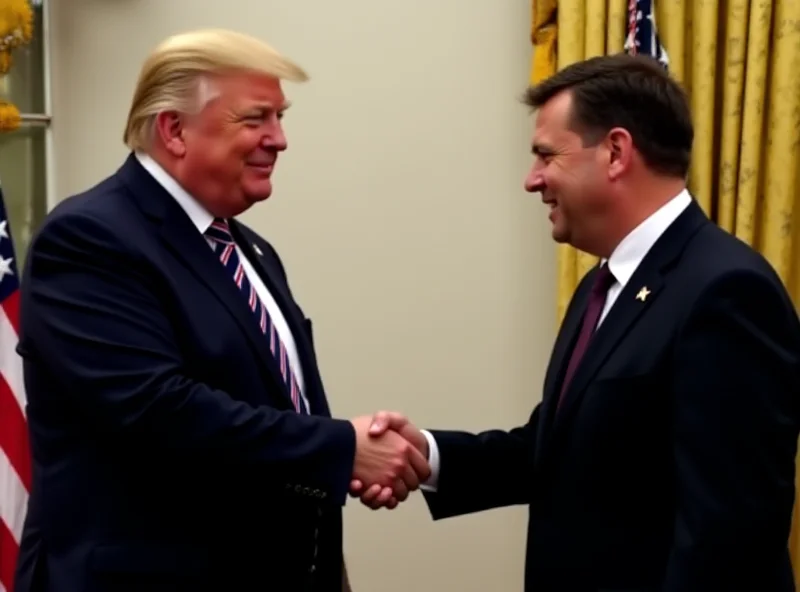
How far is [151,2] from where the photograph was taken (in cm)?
319

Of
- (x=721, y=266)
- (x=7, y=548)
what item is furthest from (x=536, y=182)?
(x=7, y=548)

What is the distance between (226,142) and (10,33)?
0.78 metres

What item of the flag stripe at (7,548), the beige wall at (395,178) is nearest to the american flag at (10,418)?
the flag stripe at (7,548)

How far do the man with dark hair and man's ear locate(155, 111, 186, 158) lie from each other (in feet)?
2.05

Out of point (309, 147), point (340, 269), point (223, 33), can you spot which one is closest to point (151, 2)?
point (309, 147)

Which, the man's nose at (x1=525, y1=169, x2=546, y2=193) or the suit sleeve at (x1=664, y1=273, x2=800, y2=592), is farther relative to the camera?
the man's nose at (x1=525, y1=169, x2=546, y2=193)

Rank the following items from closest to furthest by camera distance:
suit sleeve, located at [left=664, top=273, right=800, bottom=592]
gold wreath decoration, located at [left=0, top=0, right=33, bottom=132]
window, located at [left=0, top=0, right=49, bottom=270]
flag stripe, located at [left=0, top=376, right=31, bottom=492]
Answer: suit sleeve, located at [left=664, top=273, right=800, bottom=592] < gold wreath decoration, located at [left=0, top=0, right=33, bottom=132] < flag stripe, located at [left=0, top=376, right=31, bottom=492] < window, located at [left=0, top=0, right=49, bottom=270]

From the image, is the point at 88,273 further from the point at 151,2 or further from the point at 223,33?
the point at 151,2

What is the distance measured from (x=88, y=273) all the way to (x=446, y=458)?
85 centimetres

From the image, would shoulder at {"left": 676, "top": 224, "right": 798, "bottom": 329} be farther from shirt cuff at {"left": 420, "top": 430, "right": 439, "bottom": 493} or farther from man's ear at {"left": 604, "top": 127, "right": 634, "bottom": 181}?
shirt cuff at {"left": 420, "top": 430, "right": 439, "bottom": 493}

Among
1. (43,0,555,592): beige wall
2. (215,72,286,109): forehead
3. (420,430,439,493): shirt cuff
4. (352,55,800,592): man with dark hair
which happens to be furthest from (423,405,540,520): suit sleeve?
(43,0,555,592): beige wall

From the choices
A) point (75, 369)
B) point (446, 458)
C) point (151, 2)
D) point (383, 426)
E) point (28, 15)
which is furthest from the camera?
point (151, 2)

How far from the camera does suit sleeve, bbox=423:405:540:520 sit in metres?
2.31

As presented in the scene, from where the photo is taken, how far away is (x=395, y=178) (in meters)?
3.24
